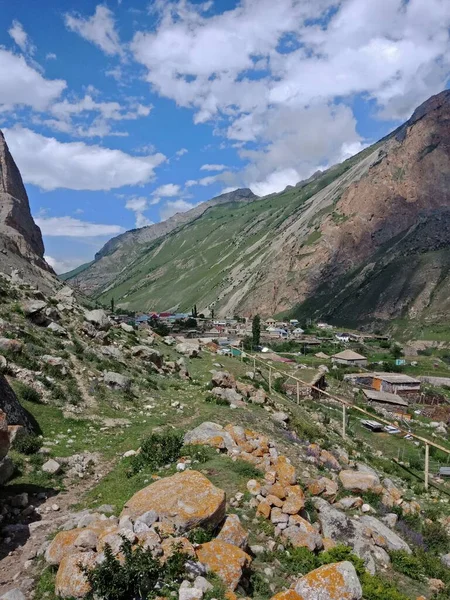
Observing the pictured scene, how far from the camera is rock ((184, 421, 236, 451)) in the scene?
16391 millimetres

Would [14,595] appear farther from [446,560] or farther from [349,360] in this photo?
[349,360]

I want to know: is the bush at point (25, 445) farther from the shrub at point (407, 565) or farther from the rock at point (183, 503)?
the shrub at point (407, 565)

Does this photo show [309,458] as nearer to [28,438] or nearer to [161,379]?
[28,438]

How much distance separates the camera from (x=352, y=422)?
51906mm

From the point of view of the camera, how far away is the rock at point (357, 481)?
1738cm

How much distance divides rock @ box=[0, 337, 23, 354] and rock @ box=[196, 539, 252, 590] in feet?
56.5

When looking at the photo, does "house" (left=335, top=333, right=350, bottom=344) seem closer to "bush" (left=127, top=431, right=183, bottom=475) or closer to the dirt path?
"bush" (left=127, top=431, right=183, bottom=475)

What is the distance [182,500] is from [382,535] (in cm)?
732

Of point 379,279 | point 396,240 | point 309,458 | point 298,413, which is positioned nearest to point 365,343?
point 379,279

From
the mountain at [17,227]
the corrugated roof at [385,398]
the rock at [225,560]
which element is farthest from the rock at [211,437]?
the corrugated roof at [385,398]

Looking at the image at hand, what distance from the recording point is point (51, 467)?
1527 cm

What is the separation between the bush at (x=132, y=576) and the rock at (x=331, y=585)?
243cm

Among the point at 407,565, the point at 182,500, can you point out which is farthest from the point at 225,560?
the point at 407,565

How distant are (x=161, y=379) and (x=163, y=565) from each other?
2434cm
